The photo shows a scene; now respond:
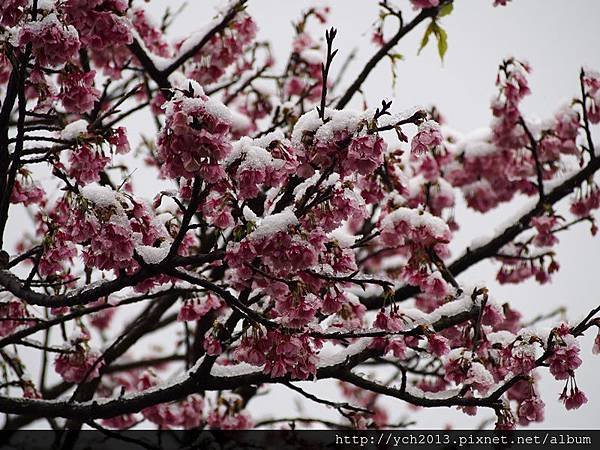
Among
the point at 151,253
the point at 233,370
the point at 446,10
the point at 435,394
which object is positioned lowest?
the point at 435,394

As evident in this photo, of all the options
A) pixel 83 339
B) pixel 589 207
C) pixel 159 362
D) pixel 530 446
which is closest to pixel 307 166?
pixel 83 339

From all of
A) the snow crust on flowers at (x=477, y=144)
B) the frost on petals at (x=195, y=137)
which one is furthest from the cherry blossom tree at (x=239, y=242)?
the snow crust on flowers at (x=477, y=144)

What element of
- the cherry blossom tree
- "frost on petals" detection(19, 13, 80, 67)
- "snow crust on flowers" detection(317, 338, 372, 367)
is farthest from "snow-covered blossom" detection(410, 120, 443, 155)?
"frost on petals" detection(19, 13, 80, 67)

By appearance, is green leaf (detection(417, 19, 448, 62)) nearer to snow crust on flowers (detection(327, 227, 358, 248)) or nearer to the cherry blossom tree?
the cherry blossom tree

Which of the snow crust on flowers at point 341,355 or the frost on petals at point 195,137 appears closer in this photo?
the frost on petals at point 195,137

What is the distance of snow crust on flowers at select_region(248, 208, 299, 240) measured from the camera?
255 cm

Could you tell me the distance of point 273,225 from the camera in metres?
2.56

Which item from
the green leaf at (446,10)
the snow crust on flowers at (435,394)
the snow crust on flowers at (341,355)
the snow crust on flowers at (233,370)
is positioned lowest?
the snow crust on flowers at (435,394)

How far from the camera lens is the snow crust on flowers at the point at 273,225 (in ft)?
8.36

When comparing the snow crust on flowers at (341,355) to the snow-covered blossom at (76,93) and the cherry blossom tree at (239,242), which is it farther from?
the snow-covered blossom at (76,93)

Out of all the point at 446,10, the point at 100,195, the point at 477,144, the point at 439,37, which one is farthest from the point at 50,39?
the point at 477,144

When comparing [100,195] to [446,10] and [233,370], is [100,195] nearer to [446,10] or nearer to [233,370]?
[233,370]

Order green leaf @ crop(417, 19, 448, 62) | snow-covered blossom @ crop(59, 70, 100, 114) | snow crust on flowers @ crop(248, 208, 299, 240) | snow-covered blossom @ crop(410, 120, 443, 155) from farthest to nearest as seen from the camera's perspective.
A: 1. green leaf @ crop(417, 19, 448, 62)
2. snow-covered blossom @ crop(59, 70, 100, 114)
3. snow-covered blossom @ crop(410, 120, 443, 155)
4. snow crust on flowers @ crop(248, 208, 299, 240)

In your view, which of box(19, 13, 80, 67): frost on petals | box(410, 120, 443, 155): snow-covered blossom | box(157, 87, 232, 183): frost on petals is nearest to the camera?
box(157, 87, 232, 183): frost on petals
